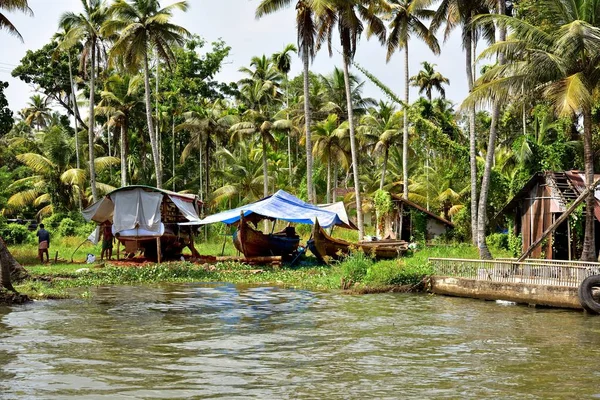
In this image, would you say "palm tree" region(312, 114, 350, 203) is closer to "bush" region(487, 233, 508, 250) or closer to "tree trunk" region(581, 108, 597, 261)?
"bush" region(487, 233, 508, 250)

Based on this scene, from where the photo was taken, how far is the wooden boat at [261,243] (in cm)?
2939

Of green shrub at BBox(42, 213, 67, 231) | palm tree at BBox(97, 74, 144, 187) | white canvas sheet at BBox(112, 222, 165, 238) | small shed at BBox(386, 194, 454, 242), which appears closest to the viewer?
white canvas sheet at BBox(112, 222, 165, 238)

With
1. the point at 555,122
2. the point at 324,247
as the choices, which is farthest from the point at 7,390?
the point at 555,122

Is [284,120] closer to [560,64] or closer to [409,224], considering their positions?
[409,224]

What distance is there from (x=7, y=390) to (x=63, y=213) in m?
35.1

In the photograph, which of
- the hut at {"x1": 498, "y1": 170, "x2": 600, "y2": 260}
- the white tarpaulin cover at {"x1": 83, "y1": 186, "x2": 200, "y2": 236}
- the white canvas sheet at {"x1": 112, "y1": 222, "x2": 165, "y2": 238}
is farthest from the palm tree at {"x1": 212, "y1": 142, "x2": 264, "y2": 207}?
the hut at {"x1": 498, "y1": 170, "x2": 600, "y2": 260}

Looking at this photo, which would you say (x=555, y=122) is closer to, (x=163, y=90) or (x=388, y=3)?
(x=388, y=3)

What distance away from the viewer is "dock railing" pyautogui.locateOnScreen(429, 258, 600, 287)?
17.9 meters

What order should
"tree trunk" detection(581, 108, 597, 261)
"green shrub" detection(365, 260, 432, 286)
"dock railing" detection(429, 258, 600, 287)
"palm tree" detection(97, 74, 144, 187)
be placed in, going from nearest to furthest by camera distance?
"dock railing" detection(429, 258, 600, 287)
"tree trunk" detection(581, 108, 597, 261)
"green shrub" detection(365, 260, 432, 286)
"palm tree" detection(97, 74, 144, 187)

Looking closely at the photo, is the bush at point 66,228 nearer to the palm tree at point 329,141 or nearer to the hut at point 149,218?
the hut at point 149,218

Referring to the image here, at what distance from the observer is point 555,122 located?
113ft

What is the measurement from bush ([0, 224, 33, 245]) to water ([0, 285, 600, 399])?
64.0 ft

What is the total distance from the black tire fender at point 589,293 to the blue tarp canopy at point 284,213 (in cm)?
1327

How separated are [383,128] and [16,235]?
22782 millimetres
